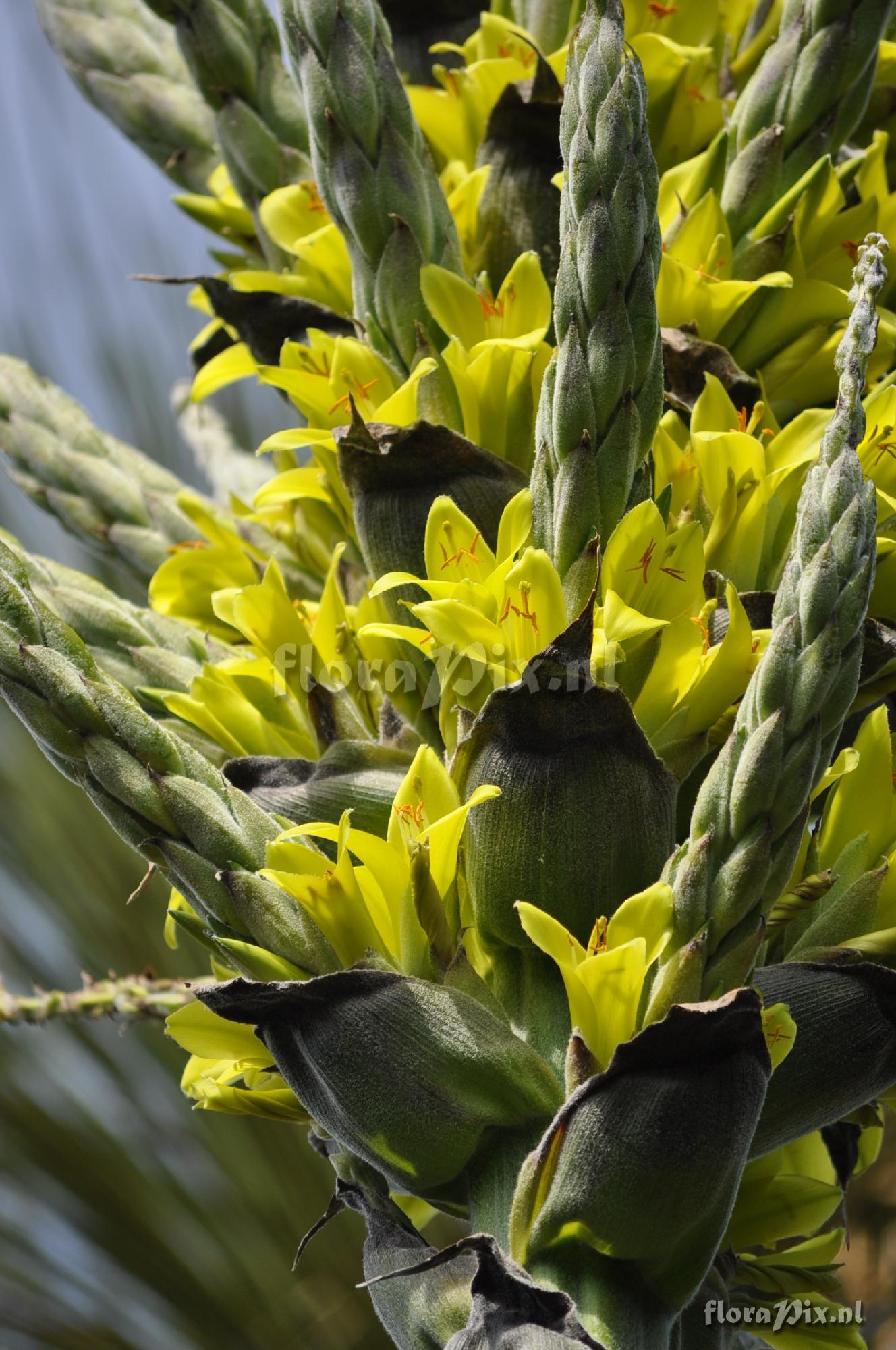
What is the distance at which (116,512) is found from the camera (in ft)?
4.10

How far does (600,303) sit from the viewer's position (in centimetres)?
76

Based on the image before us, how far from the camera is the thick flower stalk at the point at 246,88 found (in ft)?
3.71

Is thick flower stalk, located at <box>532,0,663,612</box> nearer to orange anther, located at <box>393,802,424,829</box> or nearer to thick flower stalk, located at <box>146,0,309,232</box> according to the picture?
orange anther, located at <box>393,802,424,829</box>

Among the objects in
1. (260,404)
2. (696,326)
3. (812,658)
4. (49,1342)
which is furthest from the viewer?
(260,404)

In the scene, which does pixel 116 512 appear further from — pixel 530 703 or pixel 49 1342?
pixel 49 1342

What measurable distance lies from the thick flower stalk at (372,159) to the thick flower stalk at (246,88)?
173mm

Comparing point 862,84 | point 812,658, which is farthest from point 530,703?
point 862,84

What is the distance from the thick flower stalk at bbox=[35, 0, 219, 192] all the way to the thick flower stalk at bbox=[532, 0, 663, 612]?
2.38 feet

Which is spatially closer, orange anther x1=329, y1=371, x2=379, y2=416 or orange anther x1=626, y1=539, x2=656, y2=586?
orange anther x1=626, y1=539, x2=656, y2=586

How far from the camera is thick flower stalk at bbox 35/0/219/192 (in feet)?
4.60

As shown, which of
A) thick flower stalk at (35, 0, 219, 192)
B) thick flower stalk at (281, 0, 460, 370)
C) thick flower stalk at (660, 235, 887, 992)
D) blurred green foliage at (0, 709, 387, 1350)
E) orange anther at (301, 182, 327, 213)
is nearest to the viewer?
thick flower stalk at (660, 235, 887, 992)

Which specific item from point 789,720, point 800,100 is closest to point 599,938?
point 789,720

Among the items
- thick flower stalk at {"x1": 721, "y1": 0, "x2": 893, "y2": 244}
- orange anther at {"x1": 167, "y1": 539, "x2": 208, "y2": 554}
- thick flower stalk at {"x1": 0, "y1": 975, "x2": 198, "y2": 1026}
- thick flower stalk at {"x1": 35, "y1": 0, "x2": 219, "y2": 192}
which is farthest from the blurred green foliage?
thick flower stalk at {"x1": 721, "y1": 0, "x2": 893, "y2": 244}

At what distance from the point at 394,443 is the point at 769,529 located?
Answer: 0.26m
